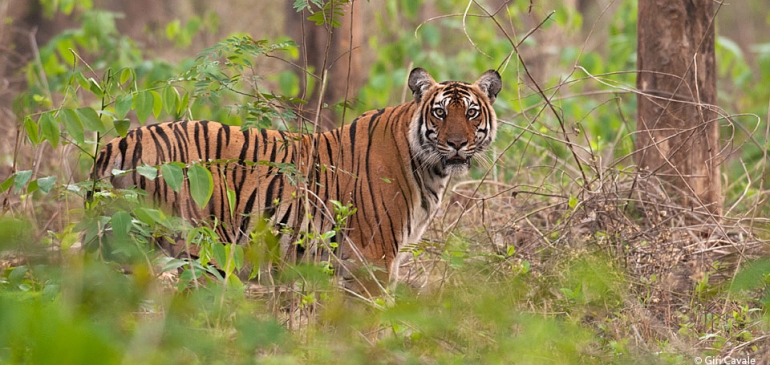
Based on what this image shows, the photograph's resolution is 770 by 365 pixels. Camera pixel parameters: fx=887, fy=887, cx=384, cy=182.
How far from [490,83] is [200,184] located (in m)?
2.44

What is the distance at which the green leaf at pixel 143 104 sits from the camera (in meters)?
3.59

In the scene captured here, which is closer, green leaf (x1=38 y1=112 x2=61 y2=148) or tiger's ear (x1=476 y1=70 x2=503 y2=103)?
green leaf (x1=38 y1=112 x2=61 y2=148)

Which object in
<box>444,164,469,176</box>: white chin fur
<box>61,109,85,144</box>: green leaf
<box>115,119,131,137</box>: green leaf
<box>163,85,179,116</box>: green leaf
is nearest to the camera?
<box>61,109,85,144</box>: green leaf

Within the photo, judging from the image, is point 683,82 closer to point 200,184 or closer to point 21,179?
point 200,184

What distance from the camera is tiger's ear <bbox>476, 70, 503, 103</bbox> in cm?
514

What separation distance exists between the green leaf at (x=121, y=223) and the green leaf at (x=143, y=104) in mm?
445

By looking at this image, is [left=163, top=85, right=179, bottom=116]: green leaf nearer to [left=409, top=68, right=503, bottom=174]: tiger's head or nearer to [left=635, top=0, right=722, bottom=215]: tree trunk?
[left=409, top=68, right=503, bottom=174]: tiger's head

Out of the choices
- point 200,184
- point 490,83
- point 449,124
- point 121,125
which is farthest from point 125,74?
point 490,83

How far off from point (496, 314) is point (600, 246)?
95.7 inches

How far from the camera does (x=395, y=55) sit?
9.34m

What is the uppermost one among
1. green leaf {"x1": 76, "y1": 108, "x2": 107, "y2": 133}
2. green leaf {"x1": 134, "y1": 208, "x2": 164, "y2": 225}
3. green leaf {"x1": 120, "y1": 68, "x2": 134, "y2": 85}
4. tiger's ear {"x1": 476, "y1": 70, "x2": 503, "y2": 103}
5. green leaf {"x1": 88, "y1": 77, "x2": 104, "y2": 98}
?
green leaf {"x1": 120, "y1": 68, "x2": 134, "y2": 85}

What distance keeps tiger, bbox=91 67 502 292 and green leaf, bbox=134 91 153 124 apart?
3.68 feet

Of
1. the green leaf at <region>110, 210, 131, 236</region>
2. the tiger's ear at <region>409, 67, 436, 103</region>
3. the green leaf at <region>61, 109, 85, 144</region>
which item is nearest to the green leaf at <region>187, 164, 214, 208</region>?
the green leaf at <region>110, 210, 131, 236</region>

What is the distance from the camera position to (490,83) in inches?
204
